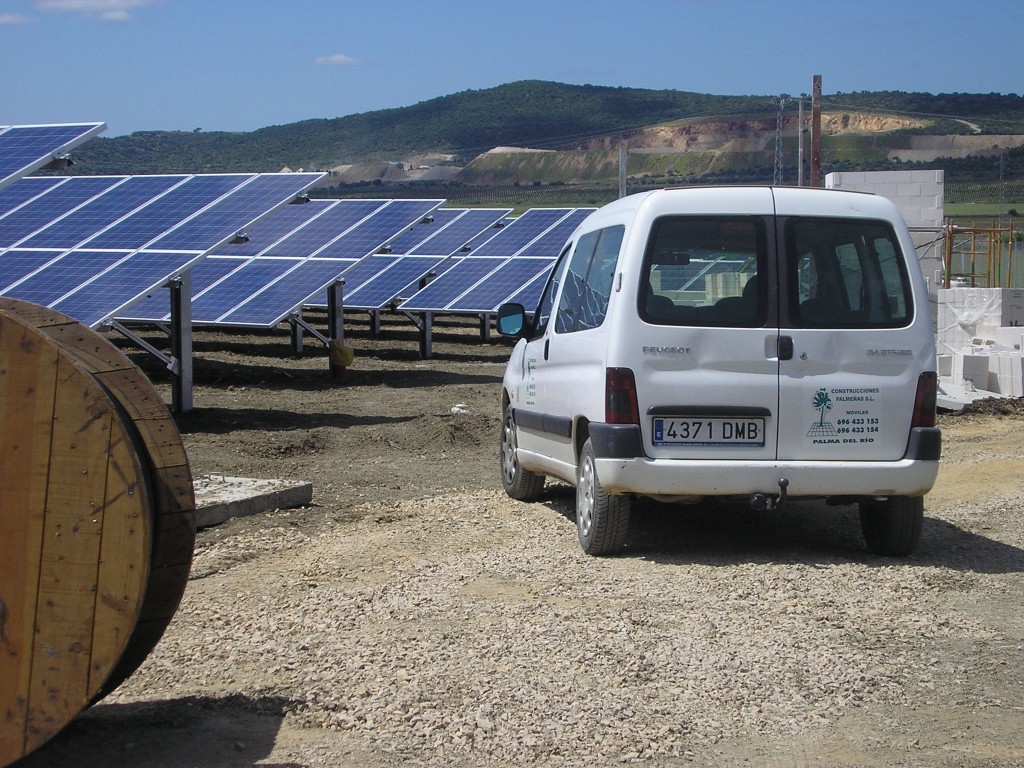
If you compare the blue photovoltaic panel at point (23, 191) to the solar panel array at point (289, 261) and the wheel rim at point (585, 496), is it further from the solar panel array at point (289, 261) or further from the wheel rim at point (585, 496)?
the wheel rim at point (585, 496)

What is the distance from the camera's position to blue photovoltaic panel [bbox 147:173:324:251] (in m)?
14.9

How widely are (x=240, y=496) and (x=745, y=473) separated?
140 inches

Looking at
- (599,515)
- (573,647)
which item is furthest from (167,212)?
(573,647)

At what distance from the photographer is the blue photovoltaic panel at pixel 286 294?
19.0 meters

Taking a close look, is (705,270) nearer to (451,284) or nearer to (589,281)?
(589,281)

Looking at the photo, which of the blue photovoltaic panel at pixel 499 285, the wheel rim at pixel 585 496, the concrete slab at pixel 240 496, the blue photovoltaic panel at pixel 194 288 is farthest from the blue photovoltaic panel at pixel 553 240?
the wheel rim at pixel 585 496

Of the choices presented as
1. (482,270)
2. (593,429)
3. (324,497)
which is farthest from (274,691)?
(482,270)

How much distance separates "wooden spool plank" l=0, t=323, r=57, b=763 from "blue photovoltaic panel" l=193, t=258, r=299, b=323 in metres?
15.6

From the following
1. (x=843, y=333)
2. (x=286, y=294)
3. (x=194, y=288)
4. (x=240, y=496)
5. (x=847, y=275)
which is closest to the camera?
(x=843, y=333)

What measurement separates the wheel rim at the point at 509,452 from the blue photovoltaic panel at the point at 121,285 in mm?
5598

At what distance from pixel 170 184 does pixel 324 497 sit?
9.86 metres

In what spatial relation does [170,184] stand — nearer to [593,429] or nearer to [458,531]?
[458,531]

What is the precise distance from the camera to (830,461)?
264 inches

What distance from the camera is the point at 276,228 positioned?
2400 cm
